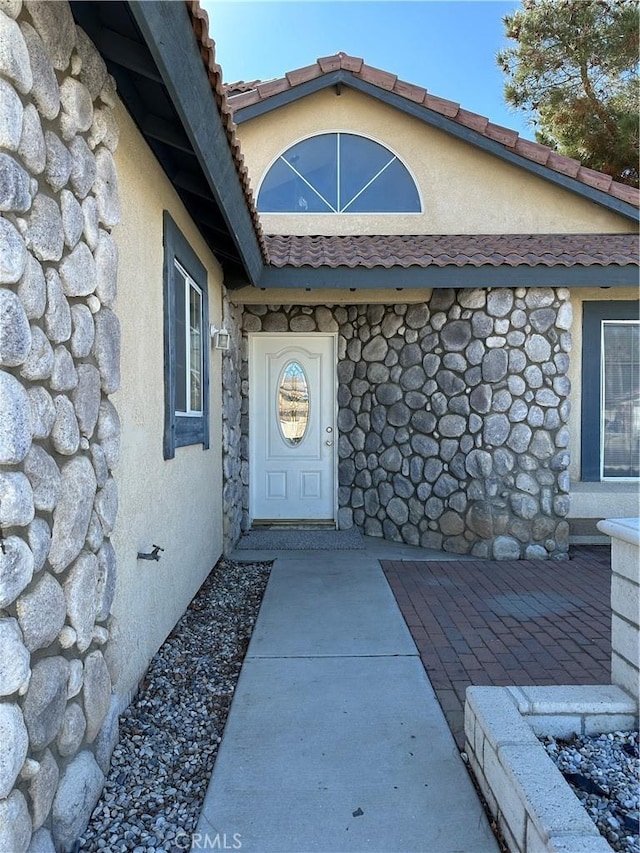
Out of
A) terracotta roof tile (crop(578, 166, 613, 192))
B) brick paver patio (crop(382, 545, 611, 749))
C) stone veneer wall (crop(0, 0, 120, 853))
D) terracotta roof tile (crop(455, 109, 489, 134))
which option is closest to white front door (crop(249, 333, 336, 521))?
brick paver patio (crop(382, 545, 611, 749))

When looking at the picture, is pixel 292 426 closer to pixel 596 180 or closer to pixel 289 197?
pixel 289 197

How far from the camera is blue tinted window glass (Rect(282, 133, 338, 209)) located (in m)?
6.77

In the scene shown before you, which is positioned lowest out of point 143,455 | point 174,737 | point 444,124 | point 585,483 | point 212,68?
point 174,737

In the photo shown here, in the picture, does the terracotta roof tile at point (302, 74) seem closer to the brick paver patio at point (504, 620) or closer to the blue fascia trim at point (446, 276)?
the blue fascia trim at point (446, 276)

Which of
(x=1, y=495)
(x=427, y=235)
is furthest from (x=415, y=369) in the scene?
(x=1, y=495)

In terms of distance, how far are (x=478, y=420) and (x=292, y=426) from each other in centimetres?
240

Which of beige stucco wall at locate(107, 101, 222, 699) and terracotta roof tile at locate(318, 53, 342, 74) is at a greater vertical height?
terracotta roof tile at locate(318, 53, 342, 74)

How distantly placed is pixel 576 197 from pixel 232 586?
20.1 ft

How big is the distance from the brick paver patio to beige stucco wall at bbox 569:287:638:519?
0.55m

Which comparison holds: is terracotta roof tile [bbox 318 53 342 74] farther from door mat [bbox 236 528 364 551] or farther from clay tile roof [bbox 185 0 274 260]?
door mat [bbox 236 528 364 551]

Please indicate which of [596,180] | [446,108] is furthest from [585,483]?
[446,108]

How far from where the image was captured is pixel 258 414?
274 inches

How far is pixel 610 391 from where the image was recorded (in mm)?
6312

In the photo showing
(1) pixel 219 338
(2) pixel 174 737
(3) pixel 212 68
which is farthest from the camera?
(1) pixel 219 338
